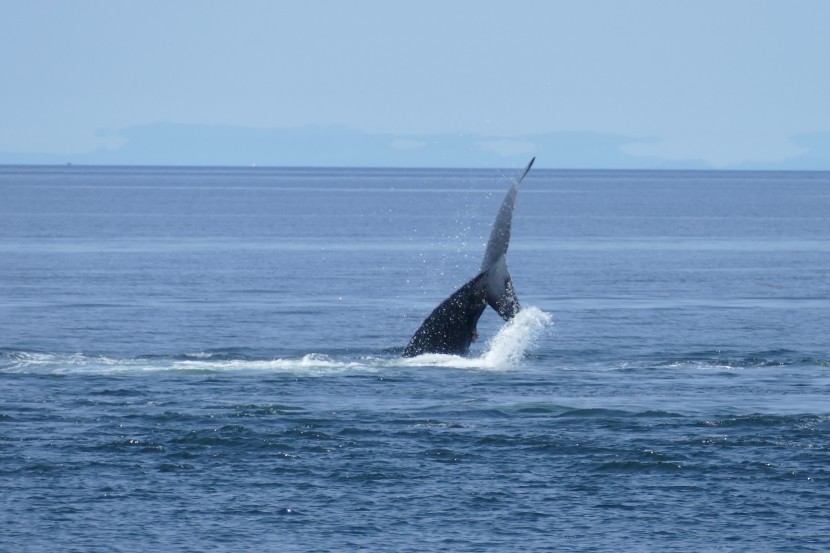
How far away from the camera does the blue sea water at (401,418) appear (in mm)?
20141

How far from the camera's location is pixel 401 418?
26891 millimetres

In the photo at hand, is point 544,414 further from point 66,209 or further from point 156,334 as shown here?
point 66,209

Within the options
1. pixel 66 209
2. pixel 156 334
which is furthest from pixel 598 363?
pixel 66 209

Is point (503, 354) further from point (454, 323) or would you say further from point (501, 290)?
point (501, 290)

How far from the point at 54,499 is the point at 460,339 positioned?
44.2 ft

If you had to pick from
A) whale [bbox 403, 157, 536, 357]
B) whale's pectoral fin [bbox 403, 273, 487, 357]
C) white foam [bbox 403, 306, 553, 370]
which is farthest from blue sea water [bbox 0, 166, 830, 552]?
whale [bbox 403, 157, 536, 357]

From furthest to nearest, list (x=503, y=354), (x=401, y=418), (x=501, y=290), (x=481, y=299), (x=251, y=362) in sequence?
1. (x=503, y=354)
2. (x=251, y=362)
3. (x=481, y=299)
4. (x=501, y=290)
5. (x=401, y=418)

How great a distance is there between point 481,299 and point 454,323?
1728mm

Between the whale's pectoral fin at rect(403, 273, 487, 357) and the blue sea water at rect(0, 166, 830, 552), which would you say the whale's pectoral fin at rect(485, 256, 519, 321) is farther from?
the blue sea water at rect(0, 166, 830, 552)

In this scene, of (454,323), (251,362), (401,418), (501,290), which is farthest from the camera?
(251,362)

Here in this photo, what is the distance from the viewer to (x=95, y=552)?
61.8 ft

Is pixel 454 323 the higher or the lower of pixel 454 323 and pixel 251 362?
the higher

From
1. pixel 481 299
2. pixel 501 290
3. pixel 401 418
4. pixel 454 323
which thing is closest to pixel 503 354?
pixel 454 323

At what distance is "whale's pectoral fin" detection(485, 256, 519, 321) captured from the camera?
3011 centimetres
